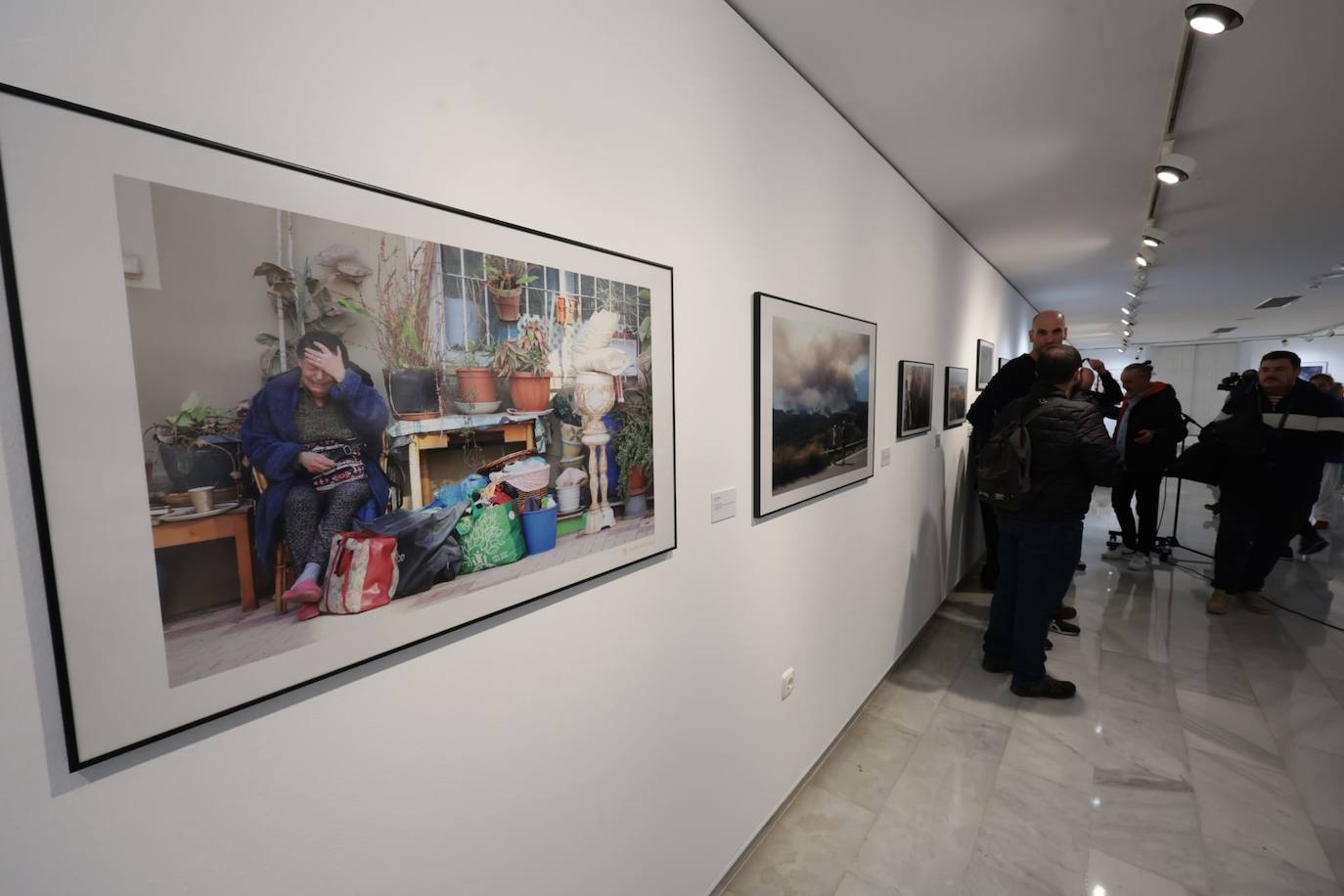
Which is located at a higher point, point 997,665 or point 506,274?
point 506,274

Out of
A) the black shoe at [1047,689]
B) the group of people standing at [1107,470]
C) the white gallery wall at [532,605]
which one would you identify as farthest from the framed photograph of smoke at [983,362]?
the white gallery wall at [532,605]

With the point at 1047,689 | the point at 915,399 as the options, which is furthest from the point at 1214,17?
the point at 1047,689

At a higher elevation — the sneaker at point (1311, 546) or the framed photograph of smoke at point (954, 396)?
the framed photograph of smoke at point (954, 396)

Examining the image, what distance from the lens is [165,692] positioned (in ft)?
2.37

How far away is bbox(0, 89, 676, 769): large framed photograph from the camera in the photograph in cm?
64

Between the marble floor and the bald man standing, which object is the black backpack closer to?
the bald man standing

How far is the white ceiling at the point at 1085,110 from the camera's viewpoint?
1.85 meters

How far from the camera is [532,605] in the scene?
122 cm

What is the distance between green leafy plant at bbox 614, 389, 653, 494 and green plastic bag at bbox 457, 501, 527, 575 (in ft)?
1.05

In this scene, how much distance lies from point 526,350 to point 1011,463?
107 inches

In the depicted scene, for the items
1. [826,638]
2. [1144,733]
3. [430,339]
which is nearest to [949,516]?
[1144,733]

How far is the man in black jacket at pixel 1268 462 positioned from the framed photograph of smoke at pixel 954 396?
1651 mm

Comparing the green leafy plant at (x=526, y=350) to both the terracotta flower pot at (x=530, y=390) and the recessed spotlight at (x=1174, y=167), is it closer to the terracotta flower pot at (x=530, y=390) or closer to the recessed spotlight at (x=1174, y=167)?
the terracotta flower pot at (x=530, y=390)

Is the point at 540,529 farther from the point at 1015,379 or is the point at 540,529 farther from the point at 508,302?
the point at 1015,379
